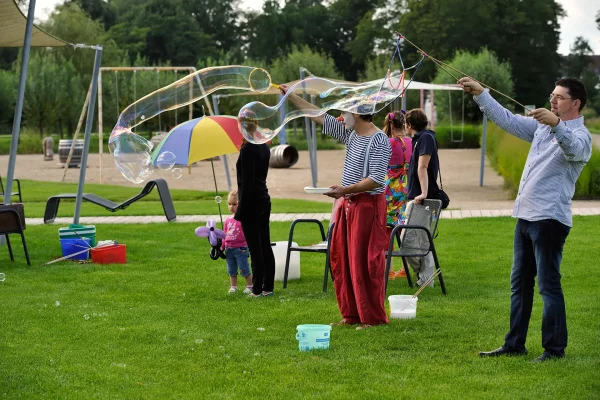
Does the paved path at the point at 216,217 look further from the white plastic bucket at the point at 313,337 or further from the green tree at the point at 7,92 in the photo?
the green tree at the point at 7,92

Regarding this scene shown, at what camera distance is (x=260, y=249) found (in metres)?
8.70

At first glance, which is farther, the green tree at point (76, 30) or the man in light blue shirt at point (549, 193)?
the green tree at point (76, 30)

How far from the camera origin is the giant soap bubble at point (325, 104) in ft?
23.5

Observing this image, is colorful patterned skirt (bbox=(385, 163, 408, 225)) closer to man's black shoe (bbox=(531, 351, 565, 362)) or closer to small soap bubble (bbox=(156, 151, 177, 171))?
small soap bubble (bbox=(156, 151, 177, 171))

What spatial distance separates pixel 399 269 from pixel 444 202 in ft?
4.64

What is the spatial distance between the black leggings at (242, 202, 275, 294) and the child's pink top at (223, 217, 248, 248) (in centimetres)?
27

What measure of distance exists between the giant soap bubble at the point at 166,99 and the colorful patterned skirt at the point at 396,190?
185cm

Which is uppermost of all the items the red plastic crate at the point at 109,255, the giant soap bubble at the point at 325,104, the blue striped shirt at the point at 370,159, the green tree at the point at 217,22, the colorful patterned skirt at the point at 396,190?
the green tree at the point at 217,22

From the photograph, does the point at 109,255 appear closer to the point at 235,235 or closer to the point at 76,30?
the point at 235,235

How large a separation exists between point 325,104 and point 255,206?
1.49m

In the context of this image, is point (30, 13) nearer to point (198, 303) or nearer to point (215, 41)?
point (198, 303)

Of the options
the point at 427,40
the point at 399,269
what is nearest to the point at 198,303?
the point at 399,269

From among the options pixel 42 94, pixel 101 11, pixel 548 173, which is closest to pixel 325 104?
pixel 548 173

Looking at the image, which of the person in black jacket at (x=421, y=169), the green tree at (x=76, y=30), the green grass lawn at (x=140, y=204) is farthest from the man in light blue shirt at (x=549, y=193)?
the green tree at (x=76, y=30)
